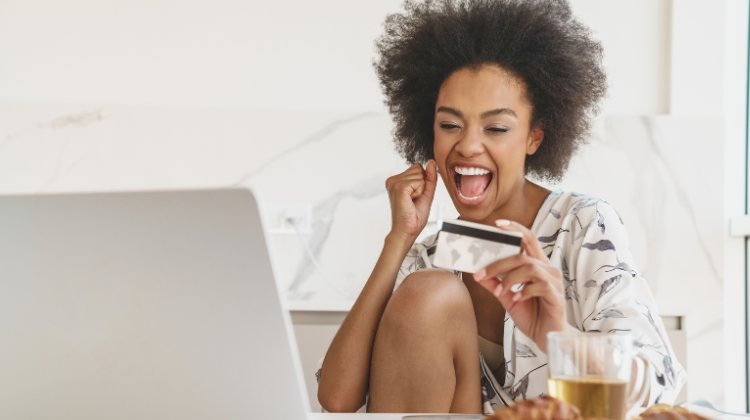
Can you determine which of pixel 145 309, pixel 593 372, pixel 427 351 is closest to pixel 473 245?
pixel 593 372

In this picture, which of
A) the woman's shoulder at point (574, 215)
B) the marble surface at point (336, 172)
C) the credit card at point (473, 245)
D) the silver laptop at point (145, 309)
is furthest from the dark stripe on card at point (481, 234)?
the marble surface at point (336, 172)

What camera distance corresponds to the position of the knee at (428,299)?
4.24 feet

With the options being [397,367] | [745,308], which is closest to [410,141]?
[397,367]

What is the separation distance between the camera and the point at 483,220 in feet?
5.39

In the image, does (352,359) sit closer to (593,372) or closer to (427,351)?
(427,351)

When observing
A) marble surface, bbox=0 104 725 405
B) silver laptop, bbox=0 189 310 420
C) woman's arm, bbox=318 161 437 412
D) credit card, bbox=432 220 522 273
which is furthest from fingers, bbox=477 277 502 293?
marble surface, bbox=0 104 725 405

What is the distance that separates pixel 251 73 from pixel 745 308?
1.51 m

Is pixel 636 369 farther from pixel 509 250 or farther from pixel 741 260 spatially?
pixel 741 260

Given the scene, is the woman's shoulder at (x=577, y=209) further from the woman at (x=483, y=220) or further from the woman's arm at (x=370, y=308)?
the woman's arm at (x=370, y=308)

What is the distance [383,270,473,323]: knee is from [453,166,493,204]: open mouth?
244mm

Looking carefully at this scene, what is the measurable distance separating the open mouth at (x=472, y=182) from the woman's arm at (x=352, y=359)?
245mm

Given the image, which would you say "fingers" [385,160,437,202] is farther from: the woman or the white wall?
the white wall

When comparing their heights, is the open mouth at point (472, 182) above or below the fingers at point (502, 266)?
above

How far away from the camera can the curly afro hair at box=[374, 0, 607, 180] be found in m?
1.61
